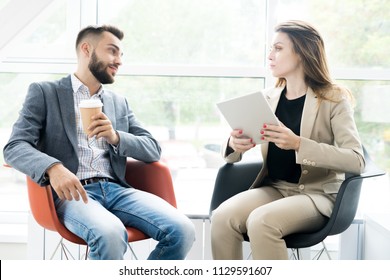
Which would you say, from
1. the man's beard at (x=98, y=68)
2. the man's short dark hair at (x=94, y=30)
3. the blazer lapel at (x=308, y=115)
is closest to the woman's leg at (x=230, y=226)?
the blazer lapel at (x=308, y=115)

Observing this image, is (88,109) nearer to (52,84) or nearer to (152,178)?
(52,84)

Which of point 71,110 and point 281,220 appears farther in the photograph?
point 71,110

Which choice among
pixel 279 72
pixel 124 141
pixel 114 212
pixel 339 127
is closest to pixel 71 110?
pixel 124 141

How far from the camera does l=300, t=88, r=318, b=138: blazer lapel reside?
2344 millimetres

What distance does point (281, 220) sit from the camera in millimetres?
2172

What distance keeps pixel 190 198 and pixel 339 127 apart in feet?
4.51

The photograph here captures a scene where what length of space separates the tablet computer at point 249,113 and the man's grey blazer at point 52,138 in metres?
0.46

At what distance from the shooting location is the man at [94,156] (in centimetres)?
211

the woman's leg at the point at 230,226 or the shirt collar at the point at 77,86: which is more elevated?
the shirt collar at the point at 77,86

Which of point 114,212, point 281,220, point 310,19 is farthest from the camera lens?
point 310,19

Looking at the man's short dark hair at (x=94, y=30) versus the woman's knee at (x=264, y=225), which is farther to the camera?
the man's short dark hair at (x=94, y=30)

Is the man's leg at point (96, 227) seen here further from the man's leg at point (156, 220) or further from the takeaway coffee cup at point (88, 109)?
the takeaway coffee cup at point (88, 109)

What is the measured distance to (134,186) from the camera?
102 inches

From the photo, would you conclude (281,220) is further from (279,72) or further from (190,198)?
(190,198)
